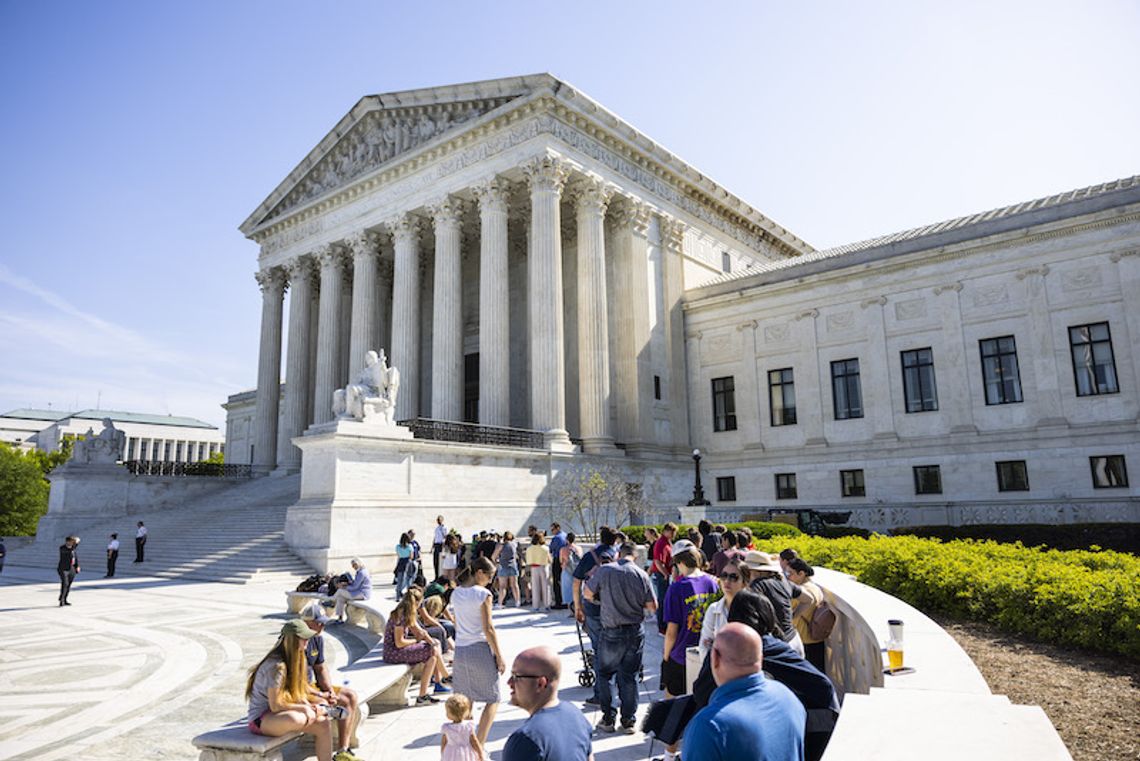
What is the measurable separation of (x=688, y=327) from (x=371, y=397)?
18.1 metres

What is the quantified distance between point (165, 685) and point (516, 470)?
735 inches

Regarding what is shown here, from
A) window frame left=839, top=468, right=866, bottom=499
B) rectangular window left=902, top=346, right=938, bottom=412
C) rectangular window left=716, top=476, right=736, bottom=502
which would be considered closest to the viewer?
rectangular window left=902, top=346, right=938, bottom=412

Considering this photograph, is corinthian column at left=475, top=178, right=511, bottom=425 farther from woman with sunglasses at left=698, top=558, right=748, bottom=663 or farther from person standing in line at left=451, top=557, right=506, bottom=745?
woman with sunglasses at left=698, top=558, right=748, bottom=663

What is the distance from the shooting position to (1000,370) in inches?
1101

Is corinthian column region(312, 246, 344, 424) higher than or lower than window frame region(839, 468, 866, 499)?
higher

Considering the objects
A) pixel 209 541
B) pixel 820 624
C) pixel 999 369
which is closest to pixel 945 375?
pixel 999 369

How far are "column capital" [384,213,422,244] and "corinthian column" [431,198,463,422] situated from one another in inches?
67.1

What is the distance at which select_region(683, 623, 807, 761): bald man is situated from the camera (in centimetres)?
302

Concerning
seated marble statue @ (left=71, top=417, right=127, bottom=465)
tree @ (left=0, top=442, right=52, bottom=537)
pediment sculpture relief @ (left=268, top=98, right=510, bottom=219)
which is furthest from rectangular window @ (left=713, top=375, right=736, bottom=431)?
tree @ (left=0, top=442, right=52, bottom=537)

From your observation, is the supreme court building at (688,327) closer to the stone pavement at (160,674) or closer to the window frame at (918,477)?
the window frame at (918,477)

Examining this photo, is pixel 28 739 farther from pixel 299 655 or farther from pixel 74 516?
pixel 74 516

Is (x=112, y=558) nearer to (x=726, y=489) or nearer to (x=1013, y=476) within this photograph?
(x=726, y=489)

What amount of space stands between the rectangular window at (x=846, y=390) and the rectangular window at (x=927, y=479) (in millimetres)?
3441

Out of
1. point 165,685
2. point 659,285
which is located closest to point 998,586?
point 165,685
